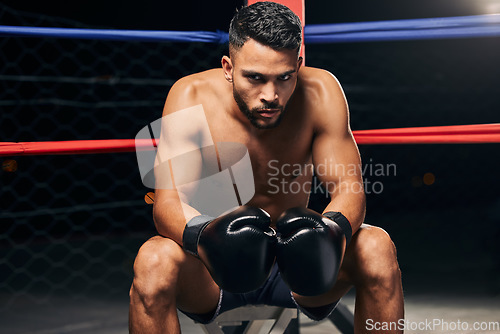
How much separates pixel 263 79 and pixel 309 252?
349 millimetres

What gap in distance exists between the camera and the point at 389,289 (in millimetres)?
983

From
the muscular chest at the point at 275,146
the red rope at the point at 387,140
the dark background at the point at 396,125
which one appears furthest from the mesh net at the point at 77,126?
the muscular chest at the point at 275,146

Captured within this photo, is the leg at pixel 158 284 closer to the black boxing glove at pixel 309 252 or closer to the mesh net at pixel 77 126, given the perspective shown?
the black boxing glove at pixel 309 252

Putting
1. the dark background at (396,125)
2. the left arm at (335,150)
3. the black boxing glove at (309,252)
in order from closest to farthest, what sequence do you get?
1. the black boxing glove at (309,252)
2. the left arm at (335,150)
3. the dark background at (396,125)

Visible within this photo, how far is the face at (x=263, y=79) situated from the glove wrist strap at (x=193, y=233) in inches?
8.7

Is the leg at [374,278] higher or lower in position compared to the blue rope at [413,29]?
lower

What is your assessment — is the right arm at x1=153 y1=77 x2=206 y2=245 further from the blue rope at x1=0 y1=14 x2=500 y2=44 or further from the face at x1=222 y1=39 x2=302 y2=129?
the blue rope at x1=0 y1=14 x2=500 y2=44

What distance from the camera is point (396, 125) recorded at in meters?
5.88

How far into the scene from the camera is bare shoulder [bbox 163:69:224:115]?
1.17 m

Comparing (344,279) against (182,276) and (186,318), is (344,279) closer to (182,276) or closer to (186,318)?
(182,276)

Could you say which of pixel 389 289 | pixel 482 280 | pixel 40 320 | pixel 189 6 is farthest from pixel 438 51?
pixel 389 289

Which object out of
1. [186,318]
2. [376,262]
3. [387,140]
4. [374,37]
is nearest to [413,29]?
[374,37]

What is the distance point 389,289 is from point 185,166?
0.46m

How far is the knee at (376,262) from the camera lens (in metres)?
0.98
